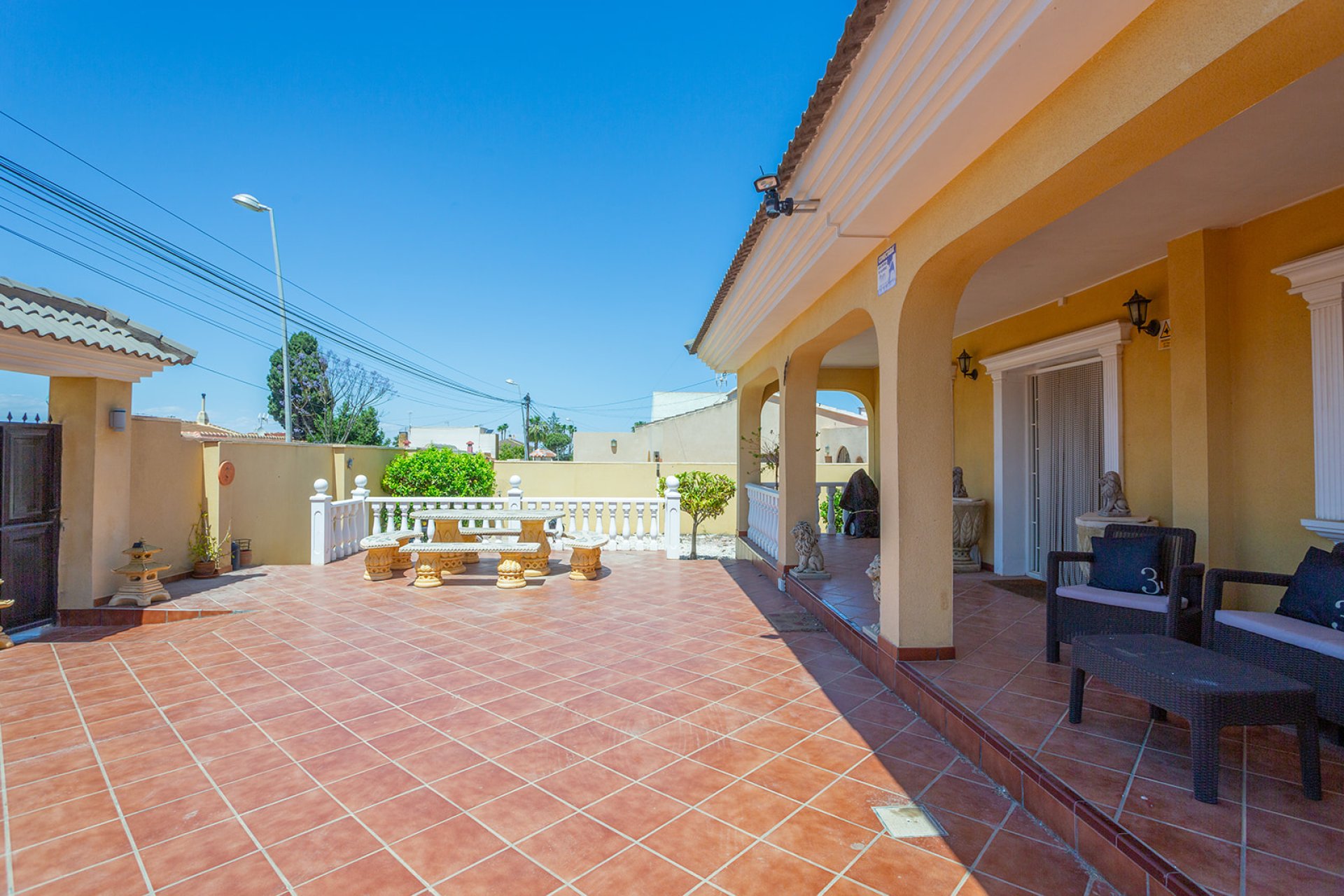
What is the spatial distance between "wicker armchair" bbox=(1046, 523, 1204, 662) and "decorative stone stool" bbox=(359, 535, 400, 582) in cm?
703

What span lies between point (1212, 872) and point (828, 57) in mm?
3543

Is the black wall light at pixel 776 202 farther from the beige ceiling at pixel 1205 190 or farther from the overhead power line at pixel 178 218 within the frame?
the overhead power line at pixel 178 218

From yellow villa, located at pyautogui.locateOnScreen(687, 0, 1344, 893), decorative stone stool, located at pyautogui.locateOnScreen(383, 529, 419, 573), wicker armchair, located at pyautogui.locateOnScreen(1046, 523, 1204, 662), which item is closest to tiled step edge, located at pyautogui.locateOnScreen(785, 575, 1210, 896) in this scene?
yellow villa, located at pyautogui.locateOnScreen(687, 0, 1344, 893)

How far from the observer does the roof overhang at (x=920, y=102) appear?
2.09m

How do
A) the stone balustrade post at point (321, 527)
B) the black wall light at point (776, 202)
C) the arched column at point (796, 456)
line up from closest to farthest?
1. the black wall light at point (776, 202)
2. the arched column at point (796, 456)
3. the stone balustrade post at point (321, 527)

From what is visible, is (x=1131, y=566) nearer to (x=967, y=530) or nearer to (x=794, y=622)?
(x=794, y=622)

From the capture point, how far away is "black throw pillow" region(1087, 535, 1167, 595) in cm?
376

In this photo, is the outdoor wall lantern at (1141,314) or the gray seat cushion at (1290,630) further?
the outdoor wall lantern at (1141,314)

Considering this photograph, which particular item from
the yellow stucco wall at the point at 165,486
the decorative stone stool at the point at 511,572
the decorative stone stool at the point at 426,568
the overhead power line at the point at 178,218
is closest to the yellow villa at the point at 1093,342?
the decorative stone stool at the point at 511,572

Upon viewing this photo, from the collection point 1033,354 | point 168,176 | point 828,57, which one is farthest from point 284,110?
point 1033,354

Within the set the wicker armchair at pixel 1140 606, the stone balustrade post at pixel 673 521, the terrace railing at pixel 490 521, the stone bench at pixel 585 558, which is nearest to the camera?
the wicker armchair at pixel 1140 606

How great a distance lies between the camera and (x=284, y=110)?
11.3 metres

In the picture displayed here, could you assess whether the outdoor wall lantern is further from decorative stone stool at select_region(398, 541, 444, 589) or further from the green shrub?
the green shrub

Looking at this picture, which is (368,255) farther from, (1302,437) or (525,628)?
(1302,437)
